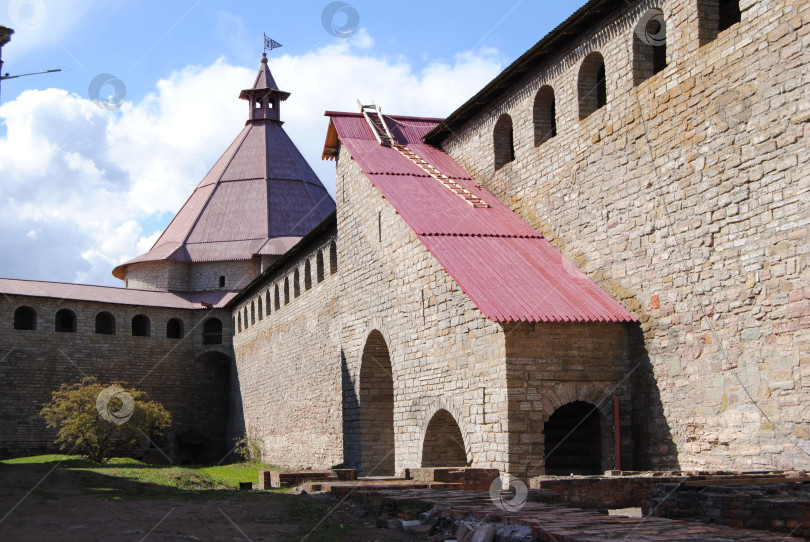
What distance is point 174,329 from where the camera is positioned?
35438 millimetres

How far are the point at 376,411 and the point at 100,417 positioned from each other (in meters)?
13.5

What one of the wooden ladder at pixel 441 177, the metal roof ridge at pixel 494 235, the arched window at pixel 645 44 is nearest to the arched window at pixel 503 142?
the wooden ladder at pixel 441 177

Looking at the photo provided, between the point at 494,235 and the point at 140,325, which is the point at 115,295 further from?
the point at 494,235

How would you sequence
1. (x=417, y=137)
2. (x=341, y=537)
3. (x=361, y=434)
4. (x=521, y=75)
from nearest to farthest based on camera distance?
(x=341, y=537)
(x=521, y=75)
(x=361, y=434)
(x=417, y=137)

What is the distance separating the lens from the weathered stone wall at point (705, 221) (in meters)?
10.0

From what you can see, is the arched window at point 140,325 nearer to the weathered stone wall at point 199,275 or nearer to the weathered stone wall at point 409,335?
the weathered stone wall at point 199,275

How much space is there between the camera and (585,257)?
46.1ft

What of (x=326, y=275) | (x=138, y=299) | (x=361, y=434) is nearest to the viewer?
(x=361, y=434)

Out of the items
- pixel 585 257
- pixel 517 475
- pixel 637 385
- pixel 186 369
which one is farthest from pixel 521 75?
pixel 186 369

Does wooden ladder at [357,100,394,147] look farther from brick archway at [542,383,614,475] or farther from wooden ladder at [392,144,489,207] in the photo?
brick archway at [542,383,614,475]

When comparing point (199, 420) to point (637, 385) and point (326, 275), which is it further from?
point (637, 385)

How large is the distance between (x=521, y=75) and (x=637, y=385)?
674 cm

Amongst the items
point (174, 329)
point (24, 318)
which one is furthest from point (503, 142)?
point (24, 318)

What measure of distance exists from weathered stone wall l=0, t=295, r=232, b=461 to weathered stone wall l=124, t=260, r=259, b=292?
328 cm
